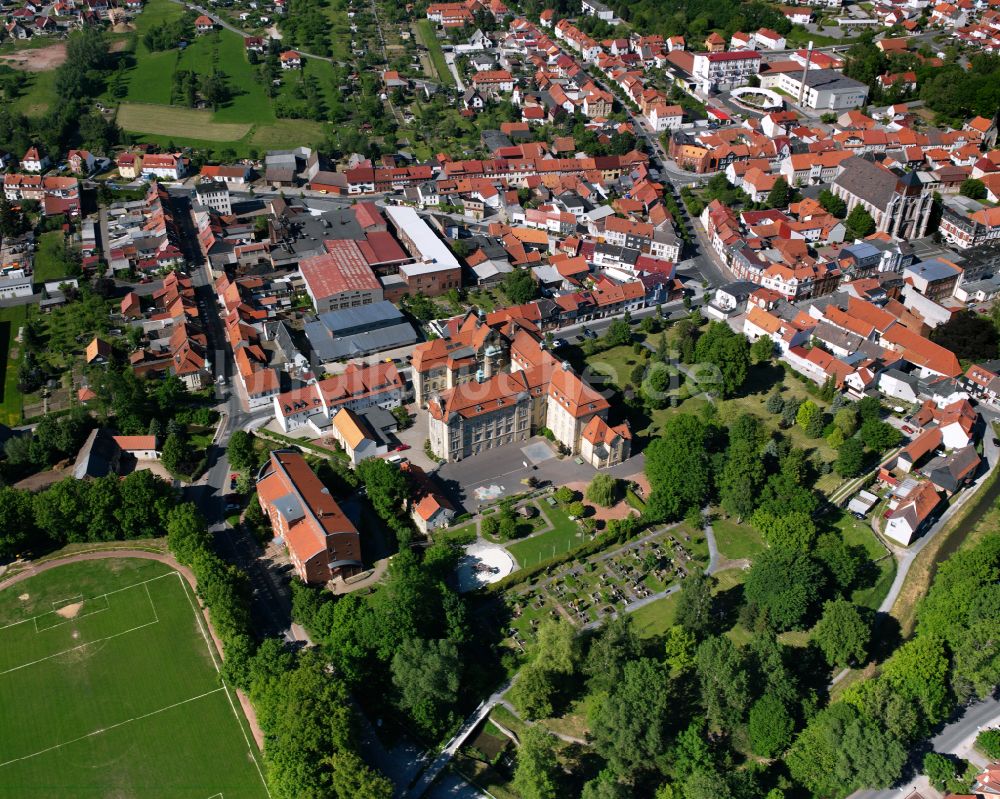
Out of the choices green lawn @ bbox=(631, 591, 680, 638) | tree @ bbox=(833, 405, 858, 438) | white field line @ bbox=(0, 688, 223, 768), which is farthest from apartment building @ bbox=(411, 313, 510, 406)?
white field line @ bbox=(0, 688, 223, 768)

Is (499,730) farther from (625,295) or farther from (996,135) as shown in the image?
(996,135)

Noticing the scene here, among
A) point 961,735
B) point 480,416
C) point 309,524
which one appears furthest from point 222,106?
point 961,735

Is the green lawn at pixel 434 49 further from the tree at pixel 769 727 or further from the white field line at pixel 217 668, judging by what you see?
the tree at pixel 769 727

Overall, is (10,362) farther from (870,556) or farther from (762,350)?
(870,556)

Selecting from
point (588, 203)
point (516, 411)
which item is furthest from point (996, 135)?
point (516, 411)

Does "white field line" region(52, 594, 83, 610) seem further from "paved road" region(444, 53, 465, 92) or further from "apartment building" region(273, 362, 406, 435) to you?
"paved road" region(444, 53, 465, 92)

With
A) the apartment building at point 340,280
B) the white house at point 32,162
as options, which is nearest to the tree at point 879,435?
the apartment building at point 340,280
